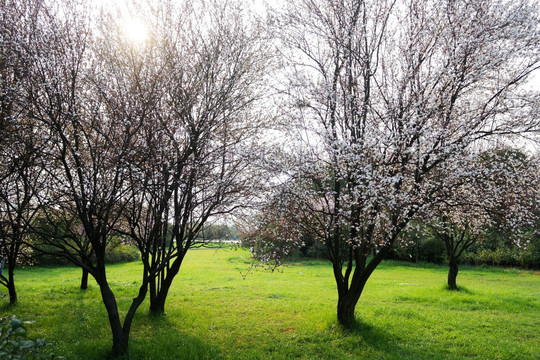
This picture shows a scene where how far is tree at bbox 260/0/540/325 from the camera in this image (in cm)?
687

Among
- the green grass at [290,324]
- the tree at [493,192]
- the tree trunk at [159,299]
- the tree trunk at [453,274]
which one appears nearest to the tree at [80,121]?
the green grass at [290,324]

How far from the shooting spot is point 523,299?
1205 centimetres

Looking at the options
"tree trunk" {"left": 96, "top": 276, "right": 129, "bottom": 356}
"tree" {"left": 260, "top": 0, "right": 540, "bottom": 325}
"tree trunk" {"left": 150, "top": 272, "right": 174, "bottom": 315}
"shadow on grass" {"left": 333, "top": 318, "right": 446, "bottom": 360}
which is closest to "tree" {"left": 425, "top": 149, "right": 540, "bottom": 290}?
"tree" {"left": 260, "top": 0, "right": 540, "bottom": 325}

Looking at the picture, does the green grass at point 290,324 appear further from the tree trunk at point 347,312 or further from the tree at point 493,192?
the tree at point 493,192

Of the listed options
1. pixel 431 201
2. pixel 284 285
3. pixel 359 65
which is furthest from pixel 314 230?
pixel 284 285

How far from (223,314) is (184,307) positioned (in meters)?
1.38

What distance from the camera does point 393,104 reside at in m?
7.52

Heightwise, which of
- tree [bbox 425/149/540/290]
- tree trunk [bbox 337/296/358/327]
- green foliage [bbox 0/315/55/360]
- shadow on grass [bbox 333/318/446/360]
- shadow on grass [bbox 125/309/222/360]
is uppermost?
tree [bbox 425/149/540/290]

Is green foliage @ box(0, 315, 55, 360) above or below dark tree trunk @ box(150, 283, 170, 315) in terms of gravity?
above

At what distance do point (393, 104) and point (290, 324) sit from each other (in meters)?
5.68

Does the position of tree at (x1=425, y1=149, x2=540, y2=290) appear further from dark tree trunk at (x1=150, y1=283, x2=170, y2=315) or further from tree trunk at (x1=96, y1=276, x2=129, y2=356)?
dark tree trunk at (x1=150, y1=283, x2=170, y2=315)

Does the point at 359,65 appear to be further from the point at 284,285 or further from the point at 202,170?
the point at 284,285

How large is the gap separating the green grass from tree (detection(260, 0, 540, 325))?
50.8 inches

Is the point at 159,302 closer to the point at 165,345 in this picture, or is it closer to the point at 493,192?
the point at 165,345
